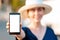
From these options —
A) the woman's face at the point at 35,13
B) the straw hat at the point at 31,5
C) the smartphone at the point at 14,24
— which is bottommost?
the smartphone at the point at 14,24

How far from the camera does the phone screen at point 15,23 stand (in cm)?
104

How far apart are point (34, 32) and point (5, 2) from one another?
326 mm

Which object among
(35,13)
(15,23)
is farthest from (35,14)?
(15,23)

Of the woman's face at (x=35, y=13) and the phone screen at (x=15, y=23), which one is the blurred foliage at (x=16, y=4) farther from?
the phone screen at (x=15, y=23)

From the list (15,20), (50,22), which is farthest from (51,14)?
(15,20)

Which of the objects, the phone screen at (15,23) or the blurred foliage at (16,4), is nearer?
the phone screen at (15,23)

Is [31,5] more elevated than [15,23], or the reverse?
[31,5]

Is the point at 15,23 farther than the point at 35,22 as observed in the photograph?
No

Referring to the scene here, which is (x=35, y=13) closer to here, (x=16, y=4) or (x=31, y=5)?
(x=31, y=5)

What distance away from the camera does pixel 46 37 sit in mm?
1243

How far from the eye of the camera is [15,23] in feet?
3.45

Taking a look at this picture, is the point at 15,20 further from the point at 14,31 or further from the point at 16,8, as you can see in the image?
the point at 16,8

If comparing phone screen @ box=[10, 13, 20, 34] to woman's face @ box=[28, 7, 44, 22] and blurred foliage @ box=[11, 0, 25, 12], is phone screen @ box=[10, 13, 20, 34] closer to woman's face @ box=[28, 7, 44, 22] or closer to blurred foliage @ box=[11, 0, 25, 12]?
woman's face @ box=[28, 7, 44, 22]

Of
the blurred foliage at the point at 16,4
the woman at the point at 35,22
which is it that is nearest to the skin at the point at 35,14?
the woman at the point at 35,22
